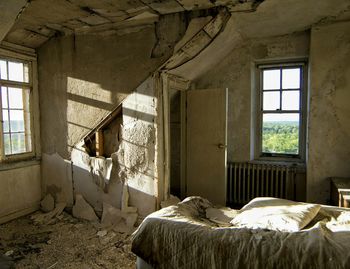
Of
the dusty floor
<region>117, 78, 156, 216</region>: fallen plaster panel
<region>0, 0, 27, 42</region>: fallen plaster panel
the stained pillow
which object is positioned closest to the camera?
the stained pillow

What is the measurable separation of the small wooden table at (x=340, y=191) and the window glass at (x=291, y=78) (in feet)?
Answer: 5.14

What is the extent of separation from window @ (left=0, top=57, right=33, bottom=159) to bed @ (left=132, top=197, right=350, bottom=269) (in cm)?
299

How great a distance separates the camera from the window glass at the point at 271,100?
13.7ft

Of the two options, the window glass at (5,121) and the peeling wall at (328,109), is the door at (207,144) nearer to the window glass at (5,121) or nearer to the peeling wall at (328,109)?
the peeling wall at (328,109)

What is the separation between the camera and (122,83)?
3516 millimetres

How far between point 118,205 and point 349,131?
135 inches

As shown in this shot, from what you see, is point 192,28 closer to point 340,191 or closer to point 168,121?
point 168,121

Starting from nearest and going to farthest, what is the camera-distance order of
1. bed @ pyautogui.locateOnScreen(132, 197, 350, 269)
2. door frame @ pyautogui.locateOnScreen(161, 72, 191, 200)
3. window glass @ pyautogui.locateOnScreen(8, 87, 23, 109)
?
bed @ pyautogui.locateOnScreen(132, 197, 350, 269)
door frame @ pyautogui.locateOnScreen(161, 72, 191, 200)
window glass @ pyautogui.locateOnScreen(8, 87, 23, 109)

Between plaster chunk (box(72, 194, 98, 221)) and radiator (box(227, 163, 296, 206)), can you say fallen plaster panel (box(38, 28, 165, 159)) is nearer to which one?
plaster chunk (box(72, 194, 98, 221))

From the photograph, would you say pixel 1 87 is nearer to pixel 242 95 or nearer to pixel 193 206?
pixel 193 206

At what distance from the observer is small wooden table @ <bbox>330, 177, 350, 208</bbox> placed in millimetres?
2746

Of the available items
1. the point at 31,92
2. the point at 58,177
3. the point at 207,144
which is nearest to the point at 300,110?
the point at 207,144

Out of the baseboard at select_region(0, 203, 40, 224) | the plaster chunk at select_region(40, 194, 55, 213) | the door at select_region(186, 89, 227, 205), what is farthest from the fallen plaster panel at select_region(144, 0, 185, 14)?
the baseboard at select_region(0, 203, 40, 224)

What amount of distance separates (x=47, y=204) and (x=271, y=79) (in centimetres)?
427
